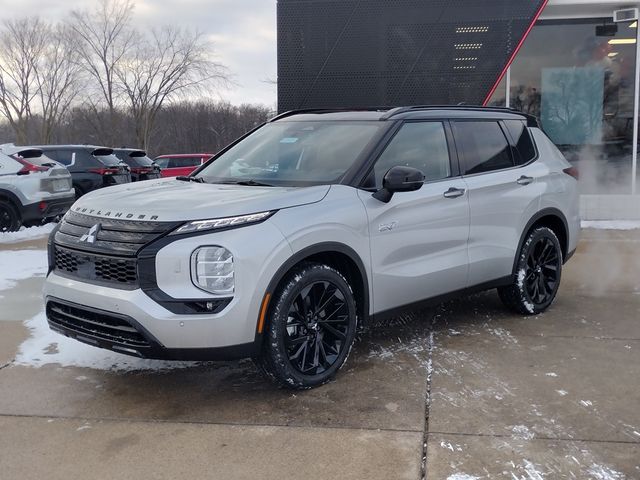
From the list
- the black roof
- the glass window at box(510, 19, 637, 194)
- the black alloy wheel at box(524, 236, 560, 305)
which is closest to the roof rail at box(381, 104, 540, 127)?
the black roof

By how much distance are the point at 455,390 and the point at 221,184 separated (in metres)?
2.08

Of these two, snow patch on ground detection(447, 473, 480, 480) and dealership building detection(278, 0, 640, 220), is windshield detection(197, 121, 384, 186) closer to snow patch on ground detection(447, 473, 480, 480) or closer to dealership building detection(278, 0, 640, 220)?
snow patch on ground detection(447, 473, 480, 480)

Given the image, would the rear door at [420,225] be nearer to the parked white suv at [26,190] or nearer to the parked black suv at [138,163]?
the parked white suv at [26,190]

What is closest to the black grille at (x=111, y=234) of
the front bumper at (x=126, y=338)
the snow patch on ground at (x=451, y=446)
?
the front bumper at (x=126, y=338)

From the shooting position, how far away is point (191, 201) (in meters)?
3.75

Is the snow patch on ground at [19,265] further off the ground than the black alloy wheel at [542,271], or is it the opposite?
the black alloy wheel at [542,271]

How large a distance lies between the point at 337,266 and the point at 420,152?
118 cm

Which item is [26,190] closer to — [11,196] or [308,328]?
[11,196]

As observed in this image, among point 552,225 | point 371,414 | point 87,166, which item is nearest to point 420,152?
point 552,225

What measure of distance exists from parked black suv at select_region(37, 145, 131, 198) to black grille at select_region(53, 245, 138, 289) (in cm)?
950

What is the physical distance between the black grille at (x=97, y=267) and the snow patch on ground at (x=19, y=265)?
337 cm

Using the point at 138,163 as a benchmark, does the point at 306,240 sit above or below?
above

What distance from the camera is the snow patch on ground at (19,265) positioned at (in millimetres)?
7188

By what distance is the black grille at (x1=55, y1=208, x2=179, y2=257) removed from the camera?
137 inches
